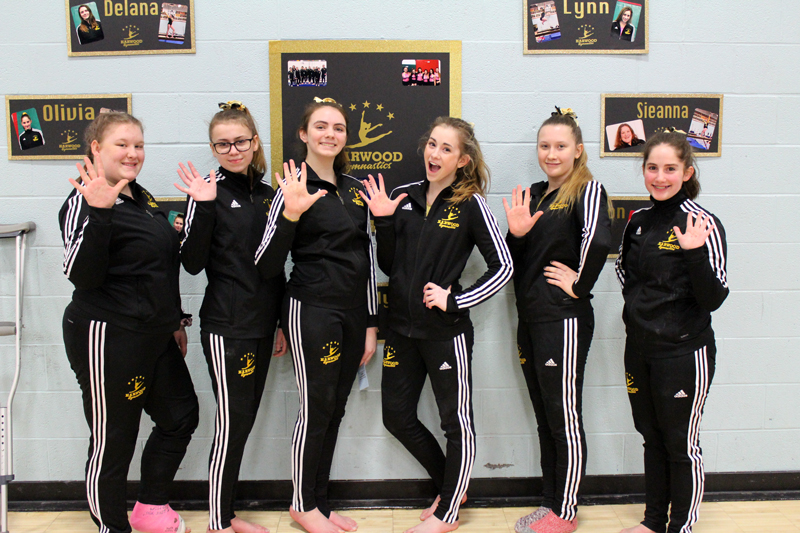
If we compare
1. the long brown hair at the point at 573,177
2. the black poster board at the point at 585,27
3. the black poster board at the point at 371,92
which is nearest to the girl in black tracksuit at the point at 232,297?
the black poster board at the point at 371,92

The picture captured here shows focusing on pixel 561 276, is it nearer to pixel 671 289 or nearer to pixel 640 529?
pixel 671 289

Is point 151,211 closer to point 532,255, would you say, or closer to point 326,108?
point 326,108

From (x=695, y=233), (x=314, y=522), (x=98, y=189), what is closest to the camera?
(x=98, y=189)

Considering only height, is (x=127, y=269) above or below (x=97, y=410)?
above

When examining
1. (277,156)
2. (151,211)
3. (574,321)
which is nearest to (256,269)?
(151,211)

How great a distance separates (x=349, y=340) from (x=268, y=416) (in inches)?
27.3

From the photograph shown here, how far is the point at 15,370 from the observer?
2.28m

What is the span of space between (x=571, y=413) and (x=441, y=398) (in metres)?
0.52

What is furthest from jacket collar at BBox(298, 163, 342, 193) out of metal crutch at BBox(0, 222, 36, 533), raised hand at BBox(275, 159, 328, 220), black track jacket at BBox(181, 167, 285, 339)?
metal crutch at BBox(0, 222, 36, 533)

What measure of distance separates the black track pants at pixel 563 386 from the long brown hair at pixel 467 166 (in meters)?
0.59

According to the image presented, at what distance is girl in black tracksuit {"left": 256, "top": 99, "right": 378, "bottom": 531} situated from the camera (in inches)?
79.8

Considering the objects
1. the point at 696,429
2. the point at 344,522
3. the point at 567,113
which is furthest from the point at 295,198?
the point at 696,429

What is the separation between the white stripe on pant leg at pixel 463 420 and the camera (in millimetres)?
2182

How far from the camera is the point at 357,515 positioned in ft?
7.98
